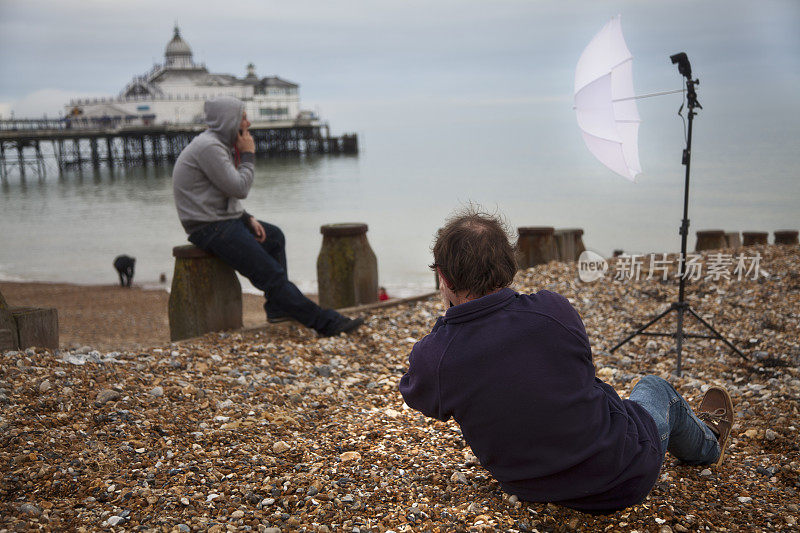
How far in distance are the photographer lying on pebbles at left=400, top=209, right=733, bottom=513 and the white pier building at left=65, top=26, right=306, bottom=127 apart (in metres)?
68.8

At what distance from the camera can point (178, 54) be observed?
77.8 metres

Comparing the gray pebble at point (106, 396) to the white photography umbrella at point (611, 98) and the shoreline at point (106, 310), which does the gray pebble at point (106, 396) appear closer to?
the white photography umbrella at point (611, 98)

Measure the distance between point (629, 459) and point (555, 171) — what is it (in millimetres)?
43552

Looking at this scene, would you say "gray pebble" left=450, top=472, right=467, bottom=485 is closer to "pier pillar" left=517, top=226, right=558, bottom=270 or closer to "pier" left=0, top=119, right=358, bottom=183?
"pier pillar" left=517, top=226, right=558, bottom=270

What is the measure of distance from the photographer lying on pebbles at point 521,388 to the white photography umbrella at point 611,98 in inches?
92.7

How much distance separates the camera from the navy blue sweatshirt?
1945mm

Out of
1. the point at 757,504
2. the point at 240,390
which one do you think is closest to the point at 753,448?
the point at 757,504

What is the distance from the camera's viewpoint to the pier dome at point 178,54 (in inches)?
3056

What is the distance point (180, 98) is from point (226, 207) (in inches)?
2715

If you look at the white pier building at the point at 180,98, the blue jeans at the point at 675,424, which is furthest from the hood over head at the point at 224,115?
the white pier building at the point at 180,98

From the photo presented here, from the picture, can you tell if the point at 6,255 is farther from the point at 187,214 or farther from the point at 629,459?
the point at 629,459

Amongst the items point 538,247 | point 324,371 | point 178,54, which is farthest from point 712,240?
point 178,54

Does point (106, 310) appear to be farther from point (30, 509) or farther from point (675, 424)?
point (675, 424)

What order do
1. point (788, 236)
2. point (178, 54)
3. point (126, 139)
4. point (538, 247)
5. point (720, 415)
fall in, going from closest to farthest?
point (720, 415) < point (538, 247) < point (788, 236) < point (126, 139) < point (178, 54)
